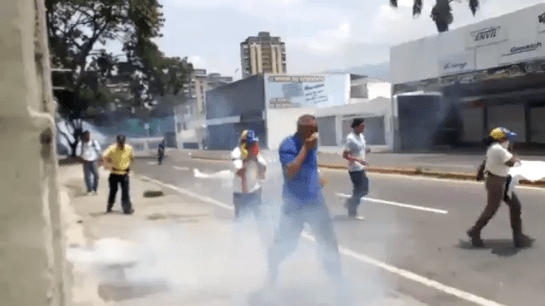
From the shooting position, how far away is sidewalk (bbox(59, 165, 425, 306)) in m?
4.58

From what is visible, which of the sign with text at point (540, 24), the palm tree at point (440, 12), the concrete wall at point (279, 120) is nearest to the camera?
the sign with text at point (540, 24)

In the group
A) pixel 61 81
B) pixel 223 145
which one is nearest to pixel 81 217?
pixel 61 81

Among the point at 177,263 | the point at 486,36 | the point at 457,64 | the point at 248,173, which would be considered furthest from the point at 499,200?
the point at 457,64

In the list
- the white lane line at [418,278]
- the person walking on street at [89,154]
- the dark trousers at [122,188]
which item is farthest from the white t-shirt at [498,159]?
the person walking on street at [89,154]

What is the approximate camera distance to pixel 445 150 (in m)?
28.6

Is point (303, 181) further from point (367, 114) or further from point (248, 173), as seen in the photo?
point (367, 114)

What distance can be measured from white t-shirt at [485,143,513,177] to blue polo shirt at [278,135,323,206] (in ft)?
7.68

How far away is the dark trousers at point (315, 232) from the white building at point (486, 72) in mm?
18210

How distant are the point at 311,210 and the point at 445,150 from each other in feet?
84.8

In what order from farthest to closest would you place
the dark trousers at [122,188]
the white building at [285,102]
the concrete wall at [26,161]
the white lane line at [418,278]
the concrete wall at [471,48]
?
the white building at [285,102] < the concrete wall at [471,48] < the dark trousers at [122,188] < the white lane line at [418,278] < the concrete wall at [26,161]

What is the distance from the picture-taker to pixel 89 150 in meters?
12.6

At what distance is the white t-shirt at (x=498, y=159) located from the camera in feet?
18.4

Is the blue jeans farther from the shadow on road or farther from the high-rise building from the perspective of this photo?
the shadow on road

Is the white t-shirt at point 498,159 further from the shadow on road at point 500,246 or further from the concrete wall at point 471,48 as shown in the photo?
the concrete wall at point 471,48
